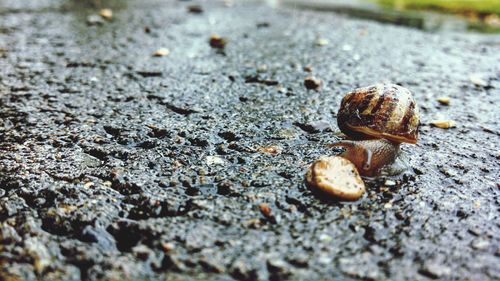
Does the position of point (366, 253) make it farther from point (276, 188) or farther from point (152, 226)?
point (152, 226)

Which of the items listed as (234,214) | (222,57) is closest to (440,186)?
(234,214)

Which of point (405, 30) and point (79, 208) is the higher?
point (405, 30)

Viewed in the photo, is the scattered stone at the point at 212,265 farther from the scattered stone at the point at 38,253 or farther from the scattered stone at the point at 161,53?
the scattered stone at the point at 161,53

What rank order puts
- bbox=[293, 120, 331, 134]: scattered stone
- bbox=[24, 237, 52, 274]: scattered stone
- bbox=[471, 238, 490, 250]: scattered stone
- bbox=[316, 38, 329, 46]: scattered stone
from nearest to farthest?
bbox=[24, 237, 52, 274]: scattered stone, bbox=[471, 238, 490, 250]: scattered stone, bbox=[293, 120, 331, 134]: scattered stone, bbox=[316, 38, 329, 46]: scattered stone

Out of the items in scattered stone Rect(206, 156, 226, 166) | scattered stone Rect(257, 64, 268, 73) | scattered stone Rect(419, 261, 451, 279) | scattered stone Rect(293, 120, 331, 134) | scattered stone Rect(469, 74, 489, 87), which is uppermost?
scattered stone Rect(469, 74, 489, 87)

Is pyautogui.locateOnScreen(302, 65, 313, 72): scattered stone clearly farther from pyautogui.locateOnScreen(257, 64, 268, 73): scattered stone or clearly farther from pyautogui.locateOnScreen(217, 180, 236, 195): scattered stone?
pyautogui.locateOnScreen(217, 180, 236, 195): scattered stone

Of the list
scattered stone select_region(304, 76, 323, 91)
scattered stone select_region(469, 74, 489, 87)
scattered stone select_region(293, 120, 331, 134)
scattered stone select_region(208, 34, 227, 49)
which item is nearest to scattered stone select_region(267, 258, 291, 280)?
scattered stone select_region(293, 120, 331, 134)

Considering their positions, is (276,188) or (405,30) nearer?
(276,188)
